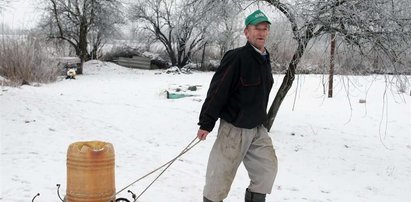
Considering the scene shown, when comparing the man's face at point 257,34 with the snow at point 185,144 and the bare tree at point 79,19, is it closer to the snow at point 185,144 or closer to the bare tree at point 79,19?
the snow at point 185,144

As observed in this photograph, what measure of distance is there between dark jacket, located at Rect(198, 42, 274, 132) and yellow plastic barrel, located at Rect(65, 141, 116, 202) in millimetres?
944

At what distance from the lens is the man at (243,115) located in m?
3.56

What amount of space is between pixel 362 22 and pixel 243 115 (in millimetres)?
3450

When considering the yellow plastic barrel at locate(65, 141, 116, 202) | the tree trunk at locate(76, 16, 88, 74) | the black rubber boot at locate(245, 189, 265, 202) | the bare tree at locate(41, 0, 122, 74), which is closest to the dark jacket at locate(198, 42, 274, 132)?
the black rubber boot at locate(245, 189, 265, 202)

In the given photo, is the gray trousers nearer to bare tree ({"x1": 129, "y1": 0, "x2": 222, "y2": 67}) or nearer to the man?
the man

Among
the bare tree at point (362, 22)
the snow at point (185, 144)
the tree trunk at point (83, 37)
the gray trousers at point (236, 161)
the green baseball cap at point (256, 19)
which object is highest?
the tree trunk at point (83, 37)

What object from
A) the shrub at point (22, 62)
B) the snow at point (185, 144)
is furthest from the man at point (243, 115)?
the shrub at point (22, 62)

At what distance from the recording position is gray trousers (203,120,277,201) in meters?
3.66

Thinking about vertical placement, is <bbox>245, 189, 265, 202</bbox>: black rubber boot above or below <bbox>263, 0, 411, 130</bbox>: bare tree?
below

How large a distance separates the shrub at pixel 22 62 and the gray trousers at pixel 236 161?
1293 cm

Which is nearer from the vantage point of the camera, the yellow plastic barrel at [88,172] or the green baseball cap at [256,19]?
the green baseball cap at [256,19]

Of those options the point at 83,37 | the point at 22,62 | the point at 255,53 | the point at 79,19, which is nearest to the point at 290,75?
the point at 255,53

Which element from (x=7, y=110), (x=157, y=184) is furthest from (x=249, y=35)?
(x=7, y=110)

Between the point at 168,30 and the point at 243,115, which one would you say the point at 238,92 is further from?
the point at 168,30
